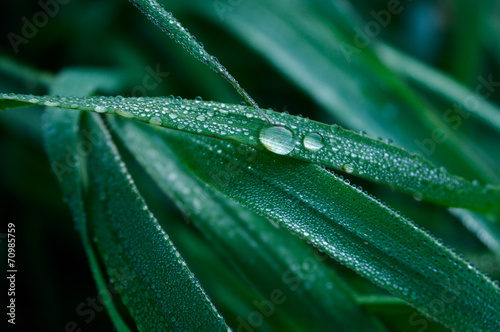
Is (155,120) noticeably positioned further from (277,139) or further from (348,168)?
(348,168)

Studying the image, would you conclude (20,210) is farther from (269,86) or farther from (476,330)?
(476,330)

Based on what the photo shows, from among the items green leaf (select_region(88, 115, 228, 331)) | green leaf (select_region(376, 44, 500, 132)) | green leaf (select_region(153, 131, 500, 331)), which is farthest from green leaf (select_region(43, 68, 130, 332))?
green leaf (select_region(376, 44, 500, 132))

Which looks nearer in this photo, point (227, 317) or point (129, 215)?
point (129, 215)

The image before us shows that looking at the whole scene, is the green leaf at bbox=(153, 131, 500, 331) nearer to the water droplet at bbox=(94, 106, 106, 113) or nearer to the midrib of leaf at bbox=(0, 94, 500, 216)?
the midrib of leaf at bbox=(0, 94, 500, 216)

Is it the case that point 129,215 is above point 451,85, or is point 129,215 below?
below

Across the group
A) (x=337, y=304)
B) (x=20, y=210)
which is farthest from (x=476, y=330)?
(x=20, y=210)

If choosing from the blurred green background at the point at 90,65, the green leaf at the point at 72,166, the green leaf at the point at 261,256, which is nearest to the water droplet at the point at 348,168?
the green leaf at the point at 261,256

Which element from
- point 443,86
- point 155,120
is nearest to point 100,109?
point 155,120
